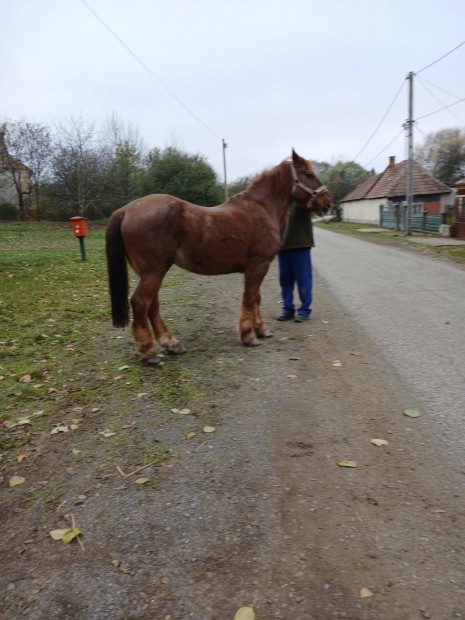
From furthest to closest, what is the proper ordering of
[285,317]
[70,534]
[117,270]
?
[285,317]
[117,270]
[70,534]

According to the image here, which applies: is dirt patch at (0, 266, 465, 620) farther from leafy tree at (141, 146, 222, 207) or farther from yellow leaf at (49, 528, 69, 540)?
leafy tree at (141, 146, 222, 207)

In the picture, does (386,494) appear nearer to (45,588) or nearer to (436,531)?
(436,531)

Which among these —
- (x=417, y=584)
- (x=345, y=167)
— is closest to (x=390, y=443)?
(x=417, y=584)

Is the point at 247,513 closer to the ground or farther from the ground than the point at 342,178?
closer to the ground

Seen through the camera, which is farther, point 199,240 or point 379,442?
point 199,240

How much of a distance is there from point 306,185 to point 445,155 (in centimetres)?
5774

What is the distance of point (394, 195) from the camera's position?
116ft

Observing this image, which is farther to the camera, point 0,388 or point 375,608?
point 0,388

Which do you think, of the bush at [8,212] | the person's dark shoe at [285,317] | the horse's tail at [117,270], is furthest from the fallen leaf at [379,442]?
the bush at [8,212]

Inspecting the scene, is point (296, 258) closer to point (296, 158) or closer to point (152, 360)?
point (296, 158)

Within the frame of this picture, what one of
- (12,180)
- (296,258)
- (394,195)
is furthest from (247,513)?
(394,195)

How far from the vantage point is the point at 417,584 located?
189 cm

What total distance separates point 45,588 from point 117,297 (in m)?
2.92

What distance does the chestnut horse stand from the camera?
4328 mm
